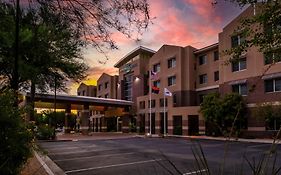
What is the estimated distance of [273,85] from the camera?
4266 centimetres

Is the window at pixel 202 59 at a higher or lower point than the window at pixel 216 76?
higher

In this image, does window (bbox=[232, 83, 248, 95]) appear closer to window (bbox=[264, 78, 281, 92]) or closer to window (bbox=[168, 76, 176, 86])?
window (bbox=[264, 78, 281, 92])

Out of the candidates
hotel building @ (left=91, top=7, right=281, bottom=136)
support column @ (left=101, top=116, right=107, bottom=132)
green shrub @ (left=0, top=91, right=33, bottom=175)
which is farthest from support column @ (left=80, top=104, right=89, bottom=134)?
green shrub @ (left=0, top=91, right=33, bottom=175)

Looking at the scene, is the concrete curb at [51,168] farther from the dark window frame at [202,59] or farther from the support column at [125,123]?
the support column at [125,123]

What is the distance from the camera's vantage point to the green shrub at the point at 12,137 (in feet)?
28.9

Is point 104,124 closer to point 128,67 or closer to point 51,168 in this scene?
point 128,67

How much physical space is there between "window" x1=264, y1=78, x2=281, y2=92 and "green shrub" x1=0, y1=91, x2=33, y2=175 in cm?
3694

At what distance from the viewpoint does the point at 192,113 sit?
56.3m

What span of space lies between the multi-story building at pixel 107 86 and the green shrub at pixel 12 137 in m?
84.0

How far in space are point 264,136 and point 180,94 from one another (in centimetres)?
2119

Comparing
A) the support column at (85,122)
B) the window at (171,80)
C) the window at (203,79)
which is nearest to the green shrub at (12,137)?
the window at (203,79)

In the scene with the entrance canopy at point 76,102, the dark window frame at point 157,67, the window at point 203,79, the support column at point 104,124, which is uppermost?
the dark window frame at point 157,67

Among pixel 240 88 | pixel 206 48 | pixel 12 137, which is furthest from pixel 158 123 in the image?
pixel 12 137

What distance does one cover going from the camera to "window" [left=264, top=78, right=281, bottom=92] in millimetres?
42125
